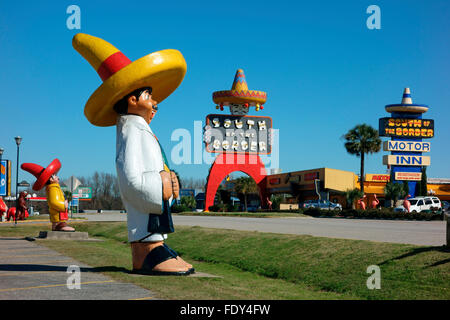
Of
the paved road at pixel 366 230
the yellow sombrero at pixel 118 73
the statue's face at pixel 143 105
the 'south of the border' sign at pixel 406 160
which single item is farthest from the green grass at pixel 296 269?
the 'south of the border' sign at pixel 406 160

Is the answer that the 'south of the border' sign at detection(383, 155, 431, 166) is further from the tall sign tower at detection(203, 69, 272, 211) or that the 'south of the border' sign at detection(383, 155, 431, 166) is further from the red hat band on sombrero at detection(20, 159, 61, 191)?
the red hat band on sombrero at detection(20, 159, 61, 191)

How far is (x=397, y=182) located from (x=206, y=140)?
19.2 m

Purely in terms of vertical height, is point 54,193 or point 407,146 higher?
point 407,146

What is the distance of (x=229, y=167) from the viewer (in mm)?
51250

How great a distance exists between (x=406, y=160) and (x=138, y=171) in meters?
47.1

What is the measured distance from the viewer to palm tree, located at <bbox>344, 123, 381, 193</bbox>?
52.6 metres

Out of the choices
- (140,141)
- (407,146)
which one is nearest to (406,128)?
(407,146)

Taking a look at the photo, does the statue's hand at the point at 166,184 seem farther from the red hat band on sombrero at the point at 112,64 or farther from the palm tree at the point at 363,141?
the palm tree at the point at 363,141

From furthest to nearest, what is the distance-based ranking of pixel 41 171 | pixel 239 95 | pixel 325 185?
pixel 325 185
pixel 239 95
pixel 41 171

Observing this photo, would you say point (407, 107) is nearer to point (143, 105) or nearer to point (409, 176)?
point (409, 176)

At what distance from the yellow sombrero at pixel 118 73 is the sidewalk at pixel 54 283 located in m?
2.54
